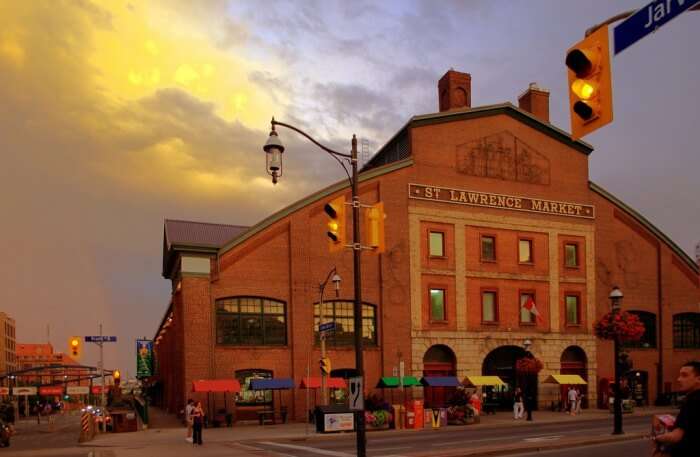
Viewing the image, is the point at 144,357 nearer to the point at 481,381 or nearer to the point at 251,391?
the point at 251,391

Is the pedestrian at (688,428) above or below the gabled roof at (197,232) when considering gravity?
below

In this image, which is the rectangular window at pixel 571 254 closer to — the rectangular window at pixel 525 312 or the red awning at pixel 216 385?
the rectangular window at pixel 525 312

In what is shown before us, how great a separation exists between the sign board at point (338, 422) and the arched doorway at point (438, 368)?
1228 cm

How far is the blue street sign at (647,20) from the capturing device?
6.36 meters

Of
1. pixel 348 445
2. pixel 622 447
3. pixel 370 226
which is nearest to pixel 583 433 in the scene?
pixel 622 447

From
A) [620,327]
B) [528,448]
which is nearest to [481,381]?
[620,327]

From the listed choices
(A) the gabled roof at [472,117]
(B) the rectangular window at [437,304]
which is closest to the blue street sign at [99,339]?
(A) the gabled roof at [472,117]

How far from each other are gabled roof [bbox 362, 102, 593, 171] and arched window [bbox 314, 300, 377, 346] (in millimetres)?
8579

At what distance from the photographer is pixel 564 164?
4794 centimetres

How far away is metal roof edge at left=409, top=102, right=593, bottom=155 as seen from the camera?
43281 millimetres

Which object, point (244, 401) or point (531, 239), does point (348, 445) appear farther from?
point (531, 239)

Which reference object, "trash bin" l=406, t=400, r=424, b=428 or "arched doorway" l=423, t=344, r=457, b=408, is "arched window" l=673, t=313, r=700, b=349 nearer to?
"arched doorway" l=423, t=344, r=457, b=408

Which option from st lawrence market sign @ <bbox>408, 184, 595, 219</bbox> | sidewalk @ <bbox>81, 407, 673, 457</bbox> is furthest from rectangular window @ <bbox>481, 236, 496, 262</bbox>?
sidewalk @ <bbox>81, 407, 673, 457</bbox>

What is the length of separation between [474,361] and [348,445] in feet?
66.1
